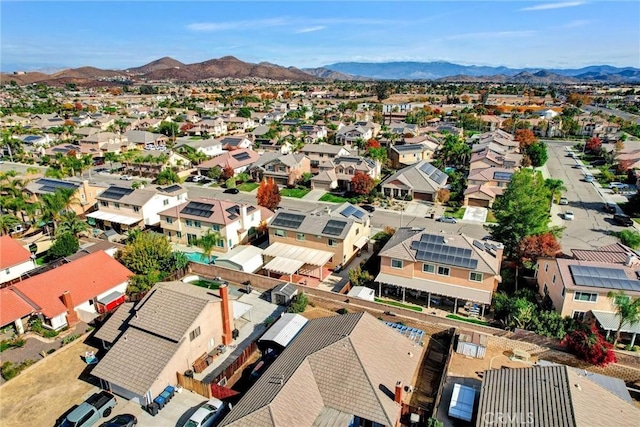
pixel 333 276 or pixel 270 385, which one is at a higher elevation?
pixel 270 385

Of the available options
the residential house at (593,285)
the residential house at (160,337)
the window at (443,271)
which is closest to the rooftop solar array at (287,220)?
the residential house at (160,337)

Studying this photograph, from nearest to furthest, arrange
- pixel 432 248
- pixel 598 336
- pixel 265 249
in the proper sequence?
pixel 598 336
pixel 432 248
pixel 265 249

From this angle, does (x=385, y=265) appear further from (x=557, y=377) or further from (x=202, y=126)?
(x=202, y=126)

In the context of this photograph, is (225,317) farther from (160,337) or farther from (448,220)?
(448,220)

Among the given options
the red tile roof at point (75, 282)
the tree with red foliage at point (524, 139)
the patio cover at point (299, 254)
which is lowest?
the patio cover at point (299, 254)

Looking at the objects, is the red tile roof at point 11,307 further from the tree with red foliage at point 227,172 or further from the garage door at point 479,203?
the garage door at point 479,203

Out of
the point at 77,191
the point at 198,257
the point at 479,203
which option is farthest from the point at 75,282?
the point at 479,203

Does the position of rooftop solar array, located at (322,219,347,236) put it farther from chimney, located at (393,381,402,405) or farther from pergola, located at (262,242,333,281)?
chimney, located at (393,381,402,405)

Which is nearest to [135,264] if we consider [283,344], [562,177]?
[283,344]
